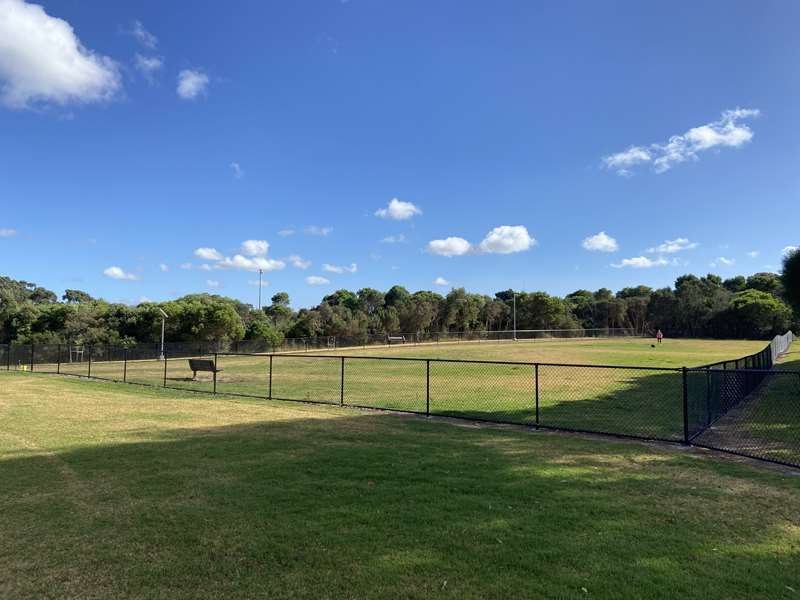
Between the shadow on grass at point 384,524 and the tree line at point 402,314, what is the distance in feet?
64.9

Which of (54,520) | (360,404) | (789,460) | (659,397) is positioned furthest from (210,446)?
(659,397)

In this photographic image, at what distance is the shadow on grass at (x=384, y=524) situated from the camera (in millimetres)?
3699

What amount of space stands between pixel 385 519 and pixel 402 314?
245 ft

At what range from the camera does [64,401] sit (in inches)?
527

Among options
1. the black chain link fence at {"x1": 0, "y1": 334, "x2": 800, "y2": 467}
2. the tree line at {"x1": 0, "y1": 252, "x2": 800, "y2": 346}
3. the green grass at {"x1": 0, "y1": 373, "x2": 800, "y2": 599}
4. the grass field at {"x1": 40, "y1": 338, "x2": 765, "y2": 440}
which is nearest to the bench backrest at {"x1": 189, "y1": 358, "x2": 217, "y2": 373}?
the black chain link fence at {"x1": 0, "y1": 334, "x2": 800, "y2": 467}

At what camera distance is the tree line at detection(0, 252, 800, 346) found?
160ft

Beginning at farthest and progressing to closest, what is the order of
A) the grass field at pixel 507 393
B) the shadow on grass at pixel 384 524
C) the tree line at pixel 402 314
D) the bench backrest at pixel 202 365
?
1. the tree line at pixel 402 314
2. the bench backrest at pixel 202 365
3. the grass field at pixel 507 393
4. the shadow on grass at pixel 384 524

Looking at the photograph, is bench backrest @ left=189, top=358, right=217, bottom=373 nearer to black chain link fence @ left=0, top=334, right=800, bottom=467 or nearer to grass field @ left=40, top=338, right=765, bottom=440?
black chain link fence @ left=0, top=334, right=800, bottom=467

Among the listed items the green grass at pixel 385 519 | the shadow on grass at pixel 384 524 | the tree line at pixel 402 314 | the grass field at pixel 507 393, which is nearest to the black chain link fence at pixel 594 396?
the grass field at pixel 507 393

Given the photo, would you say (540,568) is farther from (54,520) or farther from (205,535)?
(54,520)

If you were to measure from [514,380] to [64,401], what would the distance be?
1482 cm

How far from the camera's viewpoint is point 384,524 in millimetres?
4730

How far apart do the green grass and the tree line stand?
19.3 meters

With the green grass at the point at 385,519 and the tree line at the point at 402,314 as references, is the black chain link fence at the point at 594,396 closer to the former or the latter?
the green grass at the point at 385,519
